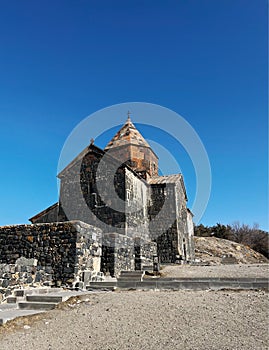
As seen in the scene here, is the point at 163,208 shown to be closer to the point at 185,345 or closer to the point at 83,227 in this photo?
the point at 83,227

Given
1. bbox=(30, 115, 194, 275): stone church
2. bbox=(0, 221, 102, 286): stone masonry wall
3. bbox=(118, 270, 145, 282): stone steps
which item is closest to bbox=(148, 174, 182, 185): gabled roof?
bbox=(30, 115, 194, 275): stone church

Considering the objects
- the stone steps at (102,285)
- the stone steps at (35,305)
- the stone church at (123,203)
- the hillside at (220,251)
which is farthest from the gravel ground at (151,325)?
the hillside at (220,251)

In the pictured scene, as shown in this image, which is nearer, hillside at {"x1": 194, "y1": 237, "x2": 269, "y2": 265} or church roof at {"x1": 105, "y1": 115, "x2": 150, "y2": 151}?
church roof at {"x1": 105, "y1": 115, "x2": 150, "y2": 151}

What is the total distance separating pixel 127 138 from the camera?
21797 mm

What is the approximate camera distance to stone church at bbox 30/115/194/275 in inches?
590

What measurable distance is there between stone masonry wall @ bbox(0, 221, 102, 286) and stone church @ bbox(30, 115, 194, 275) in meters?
3.25

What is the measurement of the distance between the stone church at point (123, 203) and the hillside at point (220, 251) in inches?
229

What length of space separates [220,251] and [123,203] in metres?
14.4

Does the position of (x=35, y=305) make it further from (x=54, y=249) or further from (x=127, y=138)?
(x=127, y=138)

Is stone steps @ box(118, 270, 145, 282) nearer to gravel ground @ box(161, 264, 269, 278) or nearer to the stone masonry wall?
the stone masonry wall

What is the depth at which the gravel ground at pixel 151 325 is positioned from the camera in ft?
13.0

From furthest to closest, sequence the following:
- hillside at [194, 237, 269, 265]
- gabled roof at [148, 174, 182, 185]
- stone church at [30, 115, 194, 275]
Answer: hillside at [194, 237, 269, 265] < gabled roof at [148, 174, 182, 185] < stone church at [30, 115, 194, 275]

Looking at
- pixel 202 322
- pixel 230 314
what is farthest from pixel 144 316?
pixel 230 314

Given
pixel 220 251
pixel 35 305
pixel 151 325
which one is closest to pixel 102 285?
pixel 35 305
